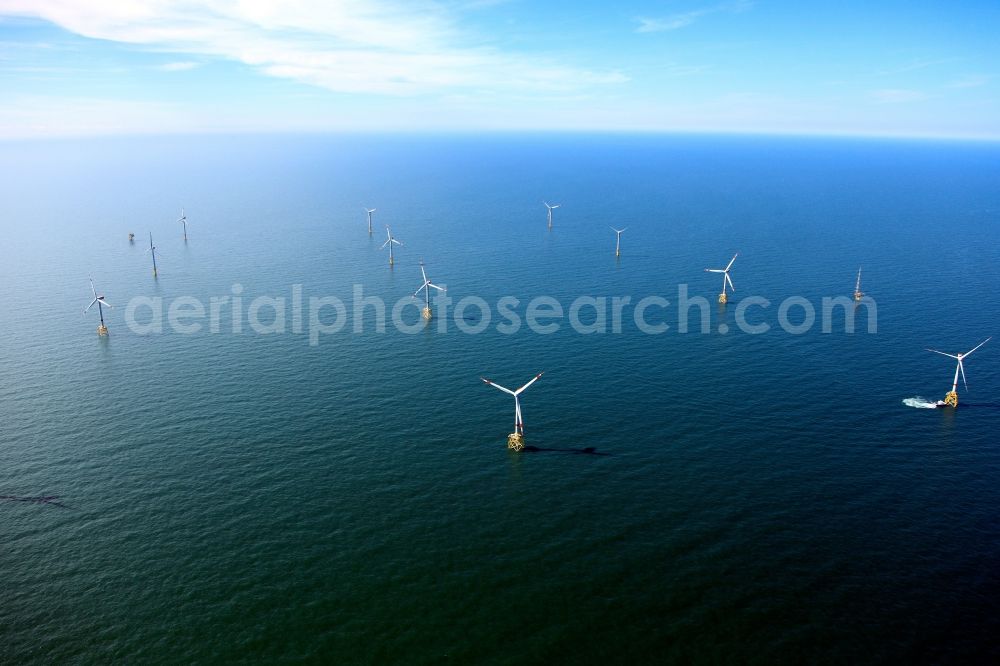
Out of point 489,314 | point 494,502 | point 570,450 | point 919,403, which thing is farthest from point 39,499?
point 919,403

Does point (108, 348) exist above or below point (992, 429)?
above

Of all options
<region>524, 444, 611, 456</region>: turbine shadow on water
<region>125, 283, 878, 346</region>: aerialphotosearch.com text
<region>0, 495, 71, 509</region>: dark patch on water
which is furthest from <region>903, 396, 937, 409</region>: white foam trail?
<region>0, 495, 71, 509</region>: dark patch on water

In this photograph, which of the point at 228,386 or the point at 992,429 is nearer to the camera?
the point at 992,429

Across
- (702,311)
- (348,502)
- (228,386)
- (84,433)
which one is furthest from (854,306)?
(84,433)

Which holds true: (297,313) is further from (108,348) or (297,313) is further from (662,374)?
(662,374)

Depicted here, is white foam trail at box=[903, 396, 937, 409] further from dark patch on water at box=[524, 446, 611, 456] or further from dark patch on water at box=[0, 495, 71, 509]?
dark patch on water at box=[0, 495, 71, 509]

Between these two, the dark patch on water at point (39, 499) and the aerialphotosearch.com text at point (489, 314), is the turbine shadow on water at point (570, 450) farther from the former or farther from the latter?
the dark patch on water at point (39, 499)

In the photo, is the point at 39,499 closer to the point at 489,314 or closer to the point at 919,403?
the point at 489,314
